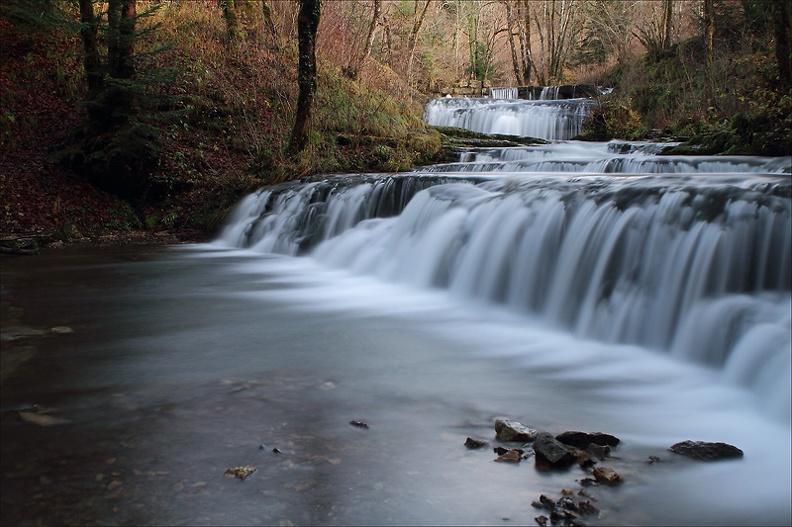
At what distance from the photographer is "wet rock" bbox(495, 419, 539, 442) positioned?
137 inches

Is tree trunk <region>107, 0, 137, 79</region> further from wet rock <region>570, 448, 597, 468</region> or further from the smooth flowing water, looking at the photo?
wet rock <region>570, 448, 597, 468</region>

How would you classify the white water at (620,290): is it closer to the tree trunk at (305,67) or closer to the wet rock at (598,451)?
the wet rock at (598,451)

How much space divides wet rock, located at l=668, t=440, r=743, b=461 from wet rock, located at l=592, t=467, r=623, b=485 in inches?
20.5

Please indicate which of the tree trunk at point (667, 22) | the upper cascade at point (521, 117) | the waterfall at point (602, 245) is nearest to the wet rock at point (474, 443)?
the waterfall at point (602, 245)

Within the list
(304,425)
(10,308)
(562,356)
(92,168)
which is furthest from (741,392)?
(92,168)

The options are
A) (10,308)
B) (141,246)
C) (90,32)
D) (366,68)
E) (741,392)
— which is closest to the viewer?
(741,392)

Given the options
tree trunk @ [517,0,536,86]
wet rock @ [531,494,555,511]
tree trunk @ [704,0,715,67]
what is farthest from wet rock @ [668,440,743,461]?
tree trunk @ [517,0,536,86]

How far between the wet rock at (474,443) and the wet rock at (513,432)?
0.44 feet

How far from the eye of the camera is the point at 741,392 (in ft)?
14.5

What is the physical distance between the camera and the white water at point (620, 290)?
3.75m

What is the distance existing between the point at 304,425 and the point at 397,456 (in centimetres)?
64

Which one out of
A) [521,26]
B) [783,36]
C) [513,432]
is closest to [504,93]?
[521,26]

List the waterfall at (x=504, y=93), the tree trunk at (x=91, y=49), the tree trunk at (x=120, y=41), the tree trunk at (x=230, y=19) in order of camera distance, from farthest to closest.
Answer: the waterfall at (x=504, y=93)
the tree trunk at (x=230, y=19)
the tree trunk at (x=91, y=49)
the tree trunk at (x=120, y=41)

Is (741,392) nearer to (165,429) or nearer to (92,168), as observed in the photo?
(165,429)
